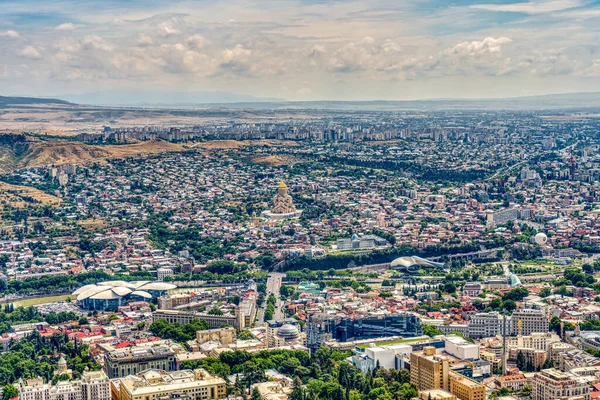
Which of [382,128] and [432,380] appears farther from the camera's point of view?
[382,128]

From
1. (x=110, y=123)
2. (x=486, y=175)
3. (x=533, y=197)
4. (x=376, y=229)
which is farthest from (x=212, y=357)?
(x=110, y=123)

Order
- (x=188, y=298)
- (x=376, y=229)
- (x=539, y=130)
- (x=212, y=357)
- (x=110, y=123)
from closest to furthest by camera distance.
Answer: (x=212, y=357) < (x=188, y=298) < (x=376, y=229) < (x=539, y=130) < (x=110, y=123)

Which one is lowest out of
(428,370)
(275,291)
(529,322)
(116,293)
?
(275,291)

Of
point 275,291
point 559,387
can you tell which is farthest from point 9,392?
point 275,291

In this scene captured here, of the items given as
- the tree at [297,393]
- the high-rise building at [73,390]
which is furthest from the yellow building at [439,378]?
the high-rise building at [73,390]

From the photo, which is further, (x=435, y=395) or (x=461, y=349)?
(x=461, y=349)

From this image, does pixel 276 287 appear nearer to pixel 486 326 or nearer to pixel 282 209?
pixel 486 326

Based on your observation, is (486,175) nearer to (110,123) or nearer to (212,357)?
(212,357)
